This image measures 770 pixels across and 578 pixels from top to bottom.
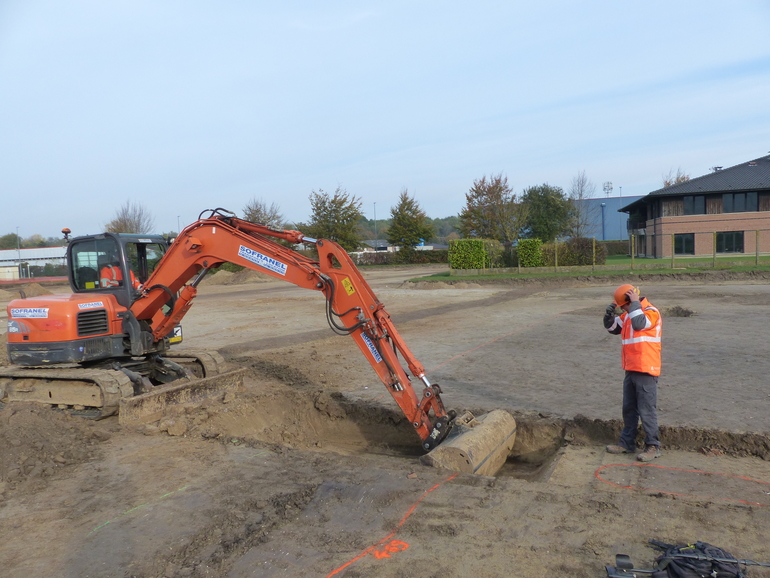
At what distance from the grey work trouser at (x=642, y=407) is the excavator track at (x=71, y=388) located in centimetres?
642

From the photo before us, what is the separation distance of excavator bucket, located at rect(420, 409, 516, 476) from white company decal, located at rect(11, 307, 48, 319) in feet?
18.7

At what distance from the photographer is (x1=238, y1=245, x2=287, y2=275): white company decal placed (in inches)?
277

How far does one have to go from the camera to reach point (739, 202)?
39000mm

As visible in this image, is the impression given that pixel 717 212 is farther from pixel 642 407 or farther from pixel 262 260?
pixel 262 260

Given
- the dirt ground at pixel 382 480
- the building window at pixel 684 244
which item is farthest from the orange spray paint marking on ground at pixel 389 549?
the building window at pixel 684 244

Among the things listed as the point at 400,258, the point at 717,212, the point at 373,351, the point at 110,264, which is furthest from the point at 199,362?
the point at 400,258

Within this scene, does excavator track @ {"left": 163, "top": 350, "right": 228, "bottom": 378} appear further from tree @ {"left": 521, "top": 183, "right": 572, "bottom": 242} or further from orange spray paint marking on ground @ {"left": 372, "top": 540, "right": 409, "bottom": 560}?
tree @ {"left": 521, "top": 183, "right": 572, "bottom": 242}

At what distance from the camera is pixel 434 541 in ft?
14.7

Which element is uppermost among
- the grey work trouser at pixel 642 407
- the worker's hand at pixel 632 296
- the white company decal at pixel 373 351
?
the worker's hand at pixel 632 296

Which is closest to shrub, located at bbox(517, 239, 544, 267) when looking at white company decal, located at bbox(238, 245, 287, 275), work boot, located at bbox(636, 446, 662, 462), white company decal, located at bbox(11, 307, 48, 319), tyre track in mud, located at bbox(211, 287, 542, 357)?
tyre track in mud, located at bbox(211, 287, 542, 357)

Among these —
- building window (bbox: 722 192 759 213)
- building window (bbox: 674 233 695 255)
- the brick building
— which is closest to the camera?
the brick building

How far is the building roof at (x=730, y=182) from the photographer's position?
38688mm

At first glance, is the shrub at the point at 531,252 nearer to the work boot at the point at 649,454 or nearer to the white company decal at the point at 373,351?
the work boot at the point at 649,454

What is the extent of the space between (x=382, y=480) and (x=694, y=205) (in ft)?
135
